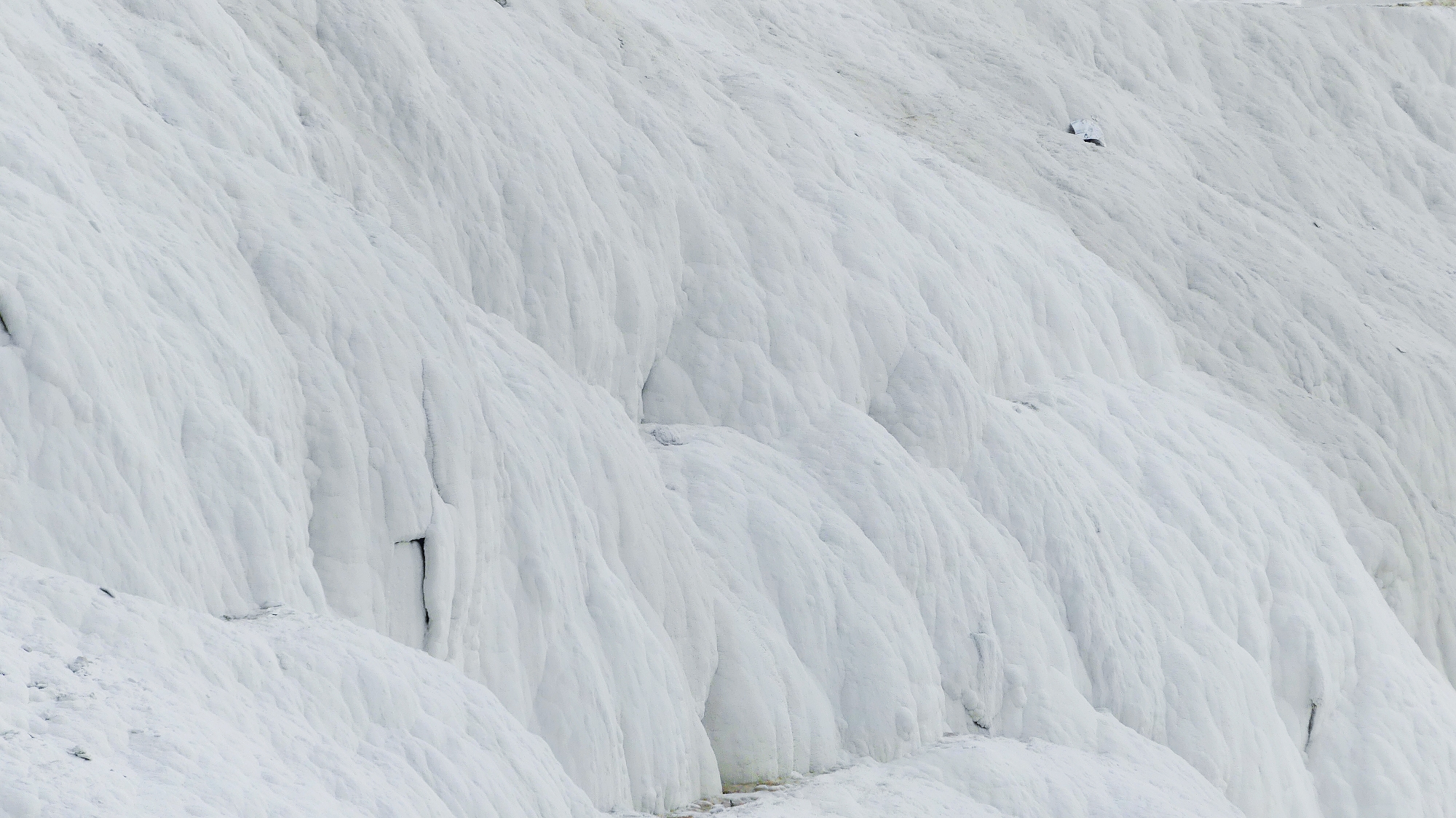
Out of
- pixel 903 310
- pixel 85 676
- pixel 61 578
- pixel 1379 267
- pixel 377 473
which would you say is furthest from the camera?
pixel 1379 267

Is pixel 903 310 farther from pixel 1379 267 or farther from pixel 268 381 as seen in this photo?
pixel 1379 267

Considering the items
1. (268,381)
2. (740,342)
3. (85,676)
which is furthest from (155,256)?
(740,342)

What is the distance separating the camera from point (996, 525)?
49.3 feet

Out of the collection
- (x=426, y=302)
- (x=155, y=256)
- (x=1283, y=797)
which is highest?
(x=155, y=256)

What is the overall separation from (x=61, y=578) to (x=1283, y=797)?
41.6ft

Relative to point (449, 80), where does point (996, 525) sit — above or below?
below

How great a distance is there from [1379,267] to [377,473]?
1973cm

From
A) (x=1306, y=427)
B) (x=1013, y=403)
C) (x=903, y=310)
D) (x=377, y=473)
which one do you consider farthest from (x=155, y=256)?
(x=1306, y=427)

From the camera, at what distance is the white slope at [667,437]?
7551mm

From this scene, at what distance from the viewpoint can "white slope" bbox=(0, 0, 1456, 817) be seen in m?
7.55

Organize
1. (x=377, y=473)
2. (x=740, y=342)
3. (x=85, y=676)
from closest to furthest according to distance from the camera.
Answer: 1. (x=85, y=676)
2. (x=377, y=473)
3. (x=740, y=342)

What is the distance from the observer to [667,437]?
13.2m

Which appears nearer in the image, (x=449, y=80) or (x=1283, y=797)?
(x=449, y=80)

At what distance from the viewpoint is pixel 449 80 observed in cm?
1295
